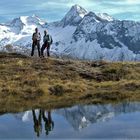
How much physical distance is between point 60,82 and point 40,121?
18420 millimetres

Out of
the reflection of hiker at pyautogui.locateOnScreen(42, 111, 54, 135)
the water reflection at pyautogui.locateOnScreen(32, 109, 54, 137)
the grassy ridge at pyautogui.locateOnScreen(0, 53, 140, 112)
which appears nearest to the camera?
the water reflection at pyautogui.locateOnScreen(32, 109, 54, 137)

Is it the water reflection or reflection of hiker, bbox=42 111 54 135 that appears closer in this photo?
the water reflection

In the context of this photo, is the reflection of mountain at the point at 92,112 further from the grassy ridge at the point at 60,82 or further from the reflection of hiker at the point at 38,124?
the grassy ridge at the point at 60,82

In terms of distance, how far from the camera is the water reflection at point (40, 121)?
25.2 metres

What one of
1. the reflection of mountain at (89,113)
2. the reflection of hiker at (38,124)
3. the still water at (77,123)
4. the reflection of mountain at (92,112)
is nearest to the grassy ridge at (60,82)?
the reflection of mountain at (89,113)

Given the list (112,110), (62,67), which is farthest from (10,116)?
(62,67)

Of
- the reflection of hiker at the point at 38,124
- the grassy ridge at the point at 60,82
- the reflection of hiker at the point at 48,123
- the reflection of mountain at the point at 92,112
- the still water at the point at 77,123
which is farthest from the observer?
the grassy ridge at the point at 60,82

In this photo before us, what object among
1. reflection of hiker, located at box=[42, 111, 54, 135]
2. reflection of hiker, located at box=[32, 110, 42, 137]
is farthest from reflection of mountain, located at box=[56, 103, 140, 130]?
reflection of hiker, located at box=[32, 110, 42, 137]

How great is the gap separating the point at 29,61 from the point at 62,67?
363 cm

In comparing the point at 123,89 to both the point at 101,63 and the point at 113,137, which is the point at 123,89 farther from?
the point at 113,137

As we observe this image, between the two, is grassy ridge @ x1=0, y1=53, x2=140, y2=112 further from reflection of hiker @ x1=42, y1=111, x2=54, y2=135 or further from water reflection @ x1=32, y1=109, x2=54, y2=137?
reflection of hiker @ x1=42, y1=111, x2=54, y2=135

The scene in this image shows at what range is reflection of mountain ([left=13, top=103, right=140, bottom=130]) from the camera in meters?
28.0

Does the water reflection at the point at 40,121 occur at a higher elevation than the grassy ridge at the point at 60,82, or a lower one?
higher

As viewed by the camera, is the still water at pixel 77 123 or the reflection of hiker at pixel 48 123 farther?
the reflection of hiker at pixel 48 123
